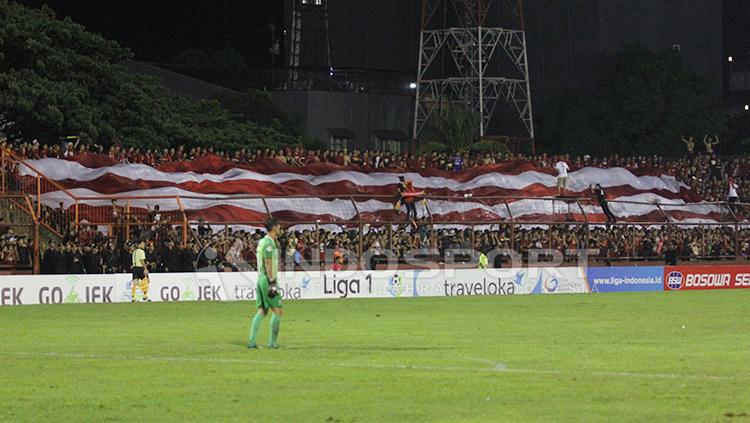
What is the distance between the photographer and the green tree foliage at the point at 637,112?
98.8m

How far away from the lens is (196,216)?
43.2 m

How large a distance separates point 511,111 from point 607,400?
84271 millimetres

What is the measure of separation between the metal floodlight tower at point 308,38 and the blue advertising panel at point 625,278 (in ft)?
163

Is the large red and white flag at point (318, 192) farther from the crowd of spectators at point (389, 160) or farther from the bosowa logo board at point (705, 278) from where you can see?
the bosowa logo board at point (705, 278)

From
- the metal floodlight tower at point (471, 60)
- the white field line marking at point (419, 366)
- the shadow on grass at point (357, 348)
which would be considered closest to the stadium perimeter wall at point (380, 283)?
the shadow on grass at point (357, 348)

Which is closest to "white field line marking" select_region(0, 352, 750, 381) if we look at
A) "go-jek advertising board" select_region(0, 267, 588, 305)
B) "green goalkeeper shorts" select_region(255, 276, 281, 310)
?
"green goalkeeper shorts" select_region(255, 276, 281, 310)

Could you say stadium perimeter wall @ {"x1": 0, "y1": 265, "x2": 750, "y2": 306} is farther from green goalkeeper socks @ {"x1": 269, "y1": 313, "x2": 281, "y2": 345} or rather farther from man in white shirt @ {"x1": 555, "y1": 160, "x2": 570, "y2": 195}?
green goalkeeper socks @ {"x1": 269, "y1": 313, "x2": 281, "y2": 345}

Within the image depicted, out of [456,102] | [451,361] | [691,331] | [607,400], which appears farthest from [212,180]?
[456,102]

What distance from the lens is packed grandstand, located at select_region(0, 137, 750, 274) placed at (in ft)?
135

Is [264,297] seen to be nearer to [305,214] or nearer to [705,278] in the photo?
[305,214]

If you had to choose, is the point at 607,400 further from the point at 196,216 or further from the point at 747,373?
the point at 196,216

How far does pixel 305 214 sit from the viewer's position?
148ft

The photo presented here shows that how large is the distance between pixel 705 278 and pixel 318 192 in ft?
49.1

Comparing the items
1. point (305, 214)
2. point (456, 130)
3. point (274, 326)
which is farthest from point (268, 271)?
point (456, 130)
